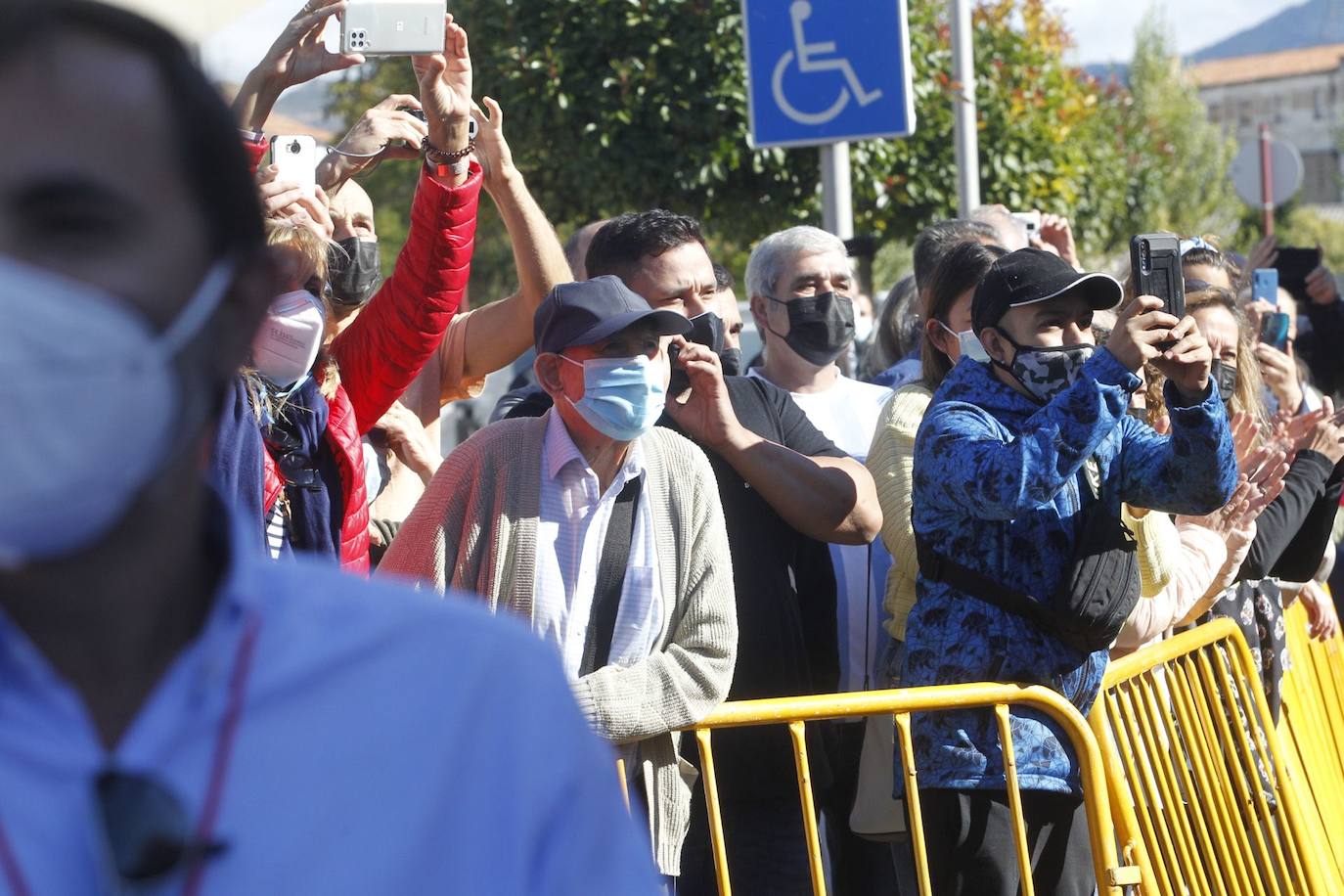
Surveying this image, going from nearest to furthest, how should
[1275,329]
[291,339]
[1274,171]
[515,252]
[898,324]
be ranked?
[291,339] → [515,252] → [898,324] → [1275,329] → [1274,171]

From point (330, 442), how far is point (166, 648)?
2153 millimetres

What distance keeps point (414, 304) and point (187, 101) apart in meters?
2.40

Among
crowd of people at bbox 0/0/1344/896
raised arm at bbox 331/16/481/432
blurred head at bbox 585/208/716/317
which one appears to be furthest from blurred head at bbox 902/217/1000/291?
raised arm at bbox 331/16/481/432

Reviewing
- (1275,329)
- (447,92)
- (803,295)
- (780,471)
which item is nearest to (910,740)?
(780,471)

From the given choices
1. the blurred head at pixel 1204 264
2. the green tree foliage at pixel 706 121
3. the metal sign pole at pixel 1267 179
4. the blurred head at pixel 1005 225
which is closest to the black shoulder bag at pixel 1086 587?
the blurred head at pixel 1204 264

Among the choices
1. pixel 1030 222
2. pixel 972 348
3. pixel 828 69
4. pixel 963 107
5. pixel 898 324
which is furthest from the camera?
pixel 963 107

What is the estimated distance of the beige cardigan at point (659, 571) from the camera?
3.26 meters

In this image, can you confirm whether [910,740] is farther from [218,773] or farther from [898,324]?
[218,773]

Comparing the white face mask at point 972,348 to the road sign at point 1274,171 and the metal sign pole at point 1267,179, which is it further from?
the metal sign pole at point 1267,179

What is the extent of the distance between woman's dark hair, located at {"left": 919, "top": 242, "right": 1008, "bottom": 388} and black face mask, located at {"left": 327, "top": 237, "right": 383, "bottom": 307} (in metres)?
1.45

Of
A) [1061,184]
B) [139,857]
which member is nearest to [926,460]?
[139,857]

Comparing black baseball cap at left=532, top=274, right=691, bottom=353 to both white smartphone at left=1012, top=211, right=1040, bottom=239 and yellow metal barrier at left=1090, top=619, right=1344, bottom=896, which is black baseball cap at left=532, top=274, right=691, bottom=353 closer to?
yellow metal barrier at left=1090, top=619, right=1344, bottom=896

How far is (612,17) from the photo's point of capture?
33.7 ft

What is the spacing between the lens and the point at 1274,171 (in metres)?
12.9
